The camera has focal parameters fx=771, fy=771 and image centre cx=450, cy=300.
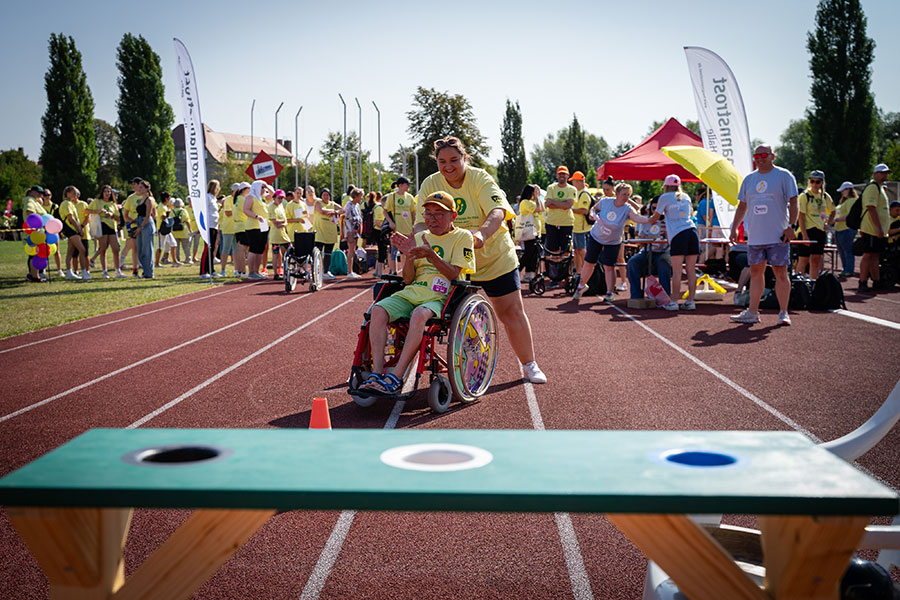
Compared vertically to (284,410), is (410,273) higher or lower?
higher

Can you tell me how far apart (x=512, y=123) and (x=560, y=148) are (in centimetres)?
4996

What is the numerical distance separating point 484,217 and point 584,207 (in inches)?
380

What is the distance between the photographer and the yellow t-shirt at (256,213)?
16172 mm

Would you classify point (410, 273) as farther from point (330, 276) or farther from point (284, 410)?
point (330, 276)

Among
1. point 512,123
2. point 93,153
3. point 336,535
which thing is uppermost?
point 512,123

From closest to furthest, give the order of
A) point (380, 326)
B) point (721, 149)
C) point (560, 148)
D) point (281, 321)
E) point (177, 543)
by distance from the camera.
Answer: point (177, 543), point (380, 326), point (281, 321), point (721, 149), point (560, 148)

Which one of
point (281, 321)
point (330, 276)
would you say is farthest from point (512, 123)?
point (281, 321)

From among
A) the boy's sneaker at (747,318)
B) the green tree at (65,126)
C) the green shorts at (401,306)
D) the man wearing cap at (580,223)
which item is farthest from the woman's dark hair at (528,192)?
the green tree at (65,126)

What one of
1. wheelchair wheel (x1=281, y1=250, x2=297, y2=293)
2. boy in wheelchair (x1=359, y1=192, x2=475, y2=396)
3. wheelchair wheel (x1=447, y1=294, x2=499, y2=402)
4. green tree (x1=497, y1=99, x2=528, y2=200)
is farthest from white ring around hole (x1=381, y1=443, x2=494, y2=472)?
green tree (x1=497, y1=99, x2=528, y2=200)

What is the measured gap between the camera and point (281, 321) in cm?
1121

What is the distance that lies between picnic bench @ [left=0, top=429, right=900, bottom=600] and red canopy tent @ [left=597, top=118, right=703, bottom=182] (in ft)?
53.2

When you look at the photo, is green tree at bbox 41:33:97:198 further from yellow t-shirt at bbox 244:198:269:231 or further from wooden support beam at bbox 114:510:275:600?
wooden support beam at bbox 114:510:275:600

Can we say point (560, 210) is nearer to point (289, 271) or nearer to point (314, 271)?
point (314, 271)

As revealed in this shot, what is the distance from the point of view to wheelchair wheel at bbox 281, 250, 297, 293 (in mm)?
15117
